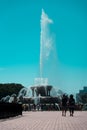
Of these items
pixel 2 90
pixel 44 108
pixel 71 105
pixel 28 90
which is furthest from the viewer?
pixel 2 90

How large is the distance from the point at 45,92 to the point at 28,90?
307 inches

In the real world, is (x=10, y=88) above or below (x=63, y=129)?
above

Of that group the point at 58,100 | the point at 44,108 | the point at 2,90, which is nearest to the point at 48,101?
the point at 58,100

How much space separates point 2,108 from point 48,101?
57.6 m

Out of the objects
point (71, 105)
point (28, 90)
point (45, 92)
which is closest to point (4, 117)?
point (71, 105)

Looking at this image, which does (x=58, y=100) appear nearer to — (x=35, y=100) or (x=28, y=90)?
(x=35, y=100)

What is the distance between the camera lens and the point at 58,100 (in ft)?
279

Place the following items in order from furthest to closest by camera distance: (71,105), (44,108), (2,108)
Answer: (44,108) < (71,105) < (2,108)

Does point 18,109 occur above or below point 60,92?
below

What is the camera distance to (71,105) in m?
36.2

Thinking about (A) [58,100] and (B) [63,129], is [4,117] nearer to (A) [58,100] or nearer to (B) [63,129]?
(B) [63,129]

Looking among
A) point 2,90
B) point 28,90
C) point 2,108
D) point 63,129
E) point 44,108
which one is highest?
point 2,90

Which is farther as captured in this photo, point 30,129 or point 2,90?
point 2,90

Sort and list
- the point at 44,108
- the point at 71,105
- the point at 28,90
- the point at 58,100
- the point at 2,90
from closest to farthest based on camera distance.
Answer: the point at 71,105 → the point at 44,108 → the point at 58,100 → the point at 28,90 → the point at 2,90
